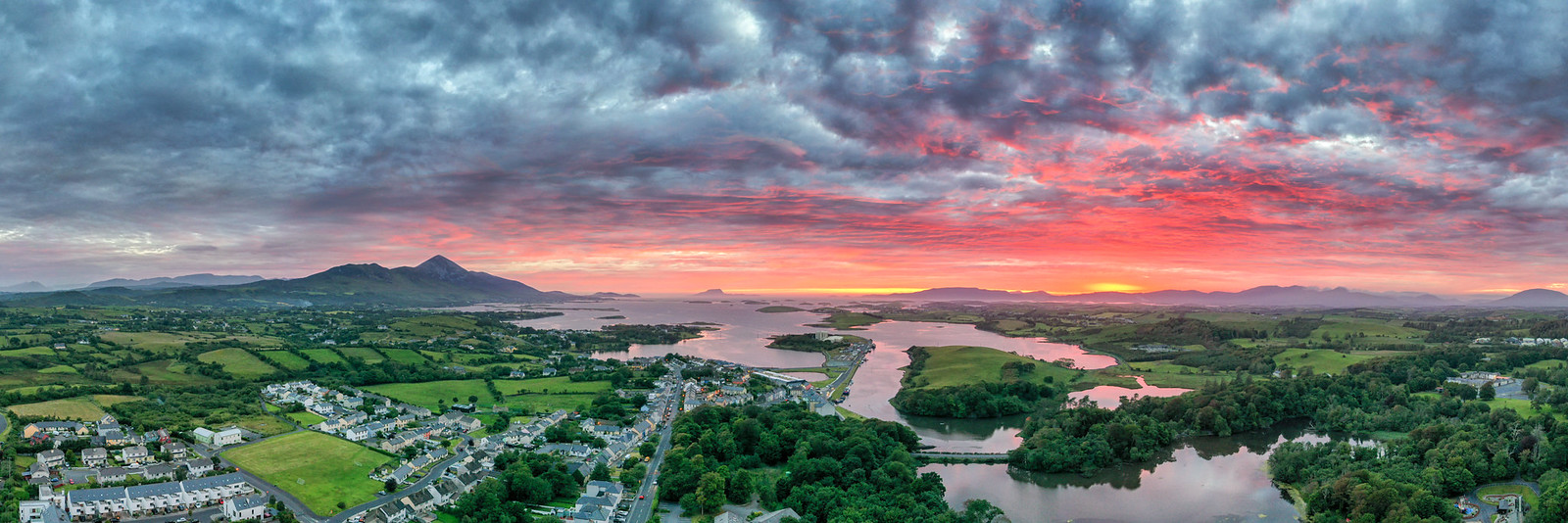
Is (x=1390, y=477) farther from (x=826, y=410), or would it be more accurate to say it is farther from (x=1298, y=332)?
(x=1298, y=332)

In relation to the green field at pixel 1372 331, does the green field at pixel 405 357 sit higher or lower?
lower

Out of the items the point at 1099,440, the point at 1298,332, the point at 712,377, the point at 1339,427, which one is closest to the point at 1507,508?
the point at 1099,440

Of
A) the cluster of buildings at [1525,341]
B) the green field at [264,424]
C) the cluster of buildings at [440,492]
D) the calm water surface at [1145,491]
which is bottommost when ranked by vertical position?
the calm water surface at [1145,491]

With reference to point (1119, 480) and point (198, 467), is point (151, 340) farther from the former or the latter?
point (1119, 480)

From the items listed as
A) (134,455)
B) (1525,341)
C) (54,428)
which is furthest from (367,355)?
(1525,341)

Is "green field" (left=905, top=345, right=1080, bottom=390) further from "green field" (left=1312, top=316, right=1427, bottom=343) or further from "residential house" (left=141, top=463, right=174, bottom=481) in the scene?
"residential house" (left=141, top=463, right=174, bottom=481)

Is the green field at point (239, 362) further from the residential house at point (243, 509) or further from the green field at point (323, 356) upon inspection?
the residential house at point (243, 509)

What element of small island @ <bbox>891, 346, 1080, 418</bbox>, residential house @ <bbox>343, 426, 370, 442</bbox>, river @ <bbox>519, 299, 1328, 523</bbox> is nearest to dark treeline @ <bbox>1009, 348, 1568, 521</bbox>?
river @ <bbox>519, 299, 1328, 523</bbox>

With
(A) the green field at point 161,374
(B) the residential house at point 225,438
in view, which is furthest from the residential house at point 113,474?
(A) the green field at point 161,374
